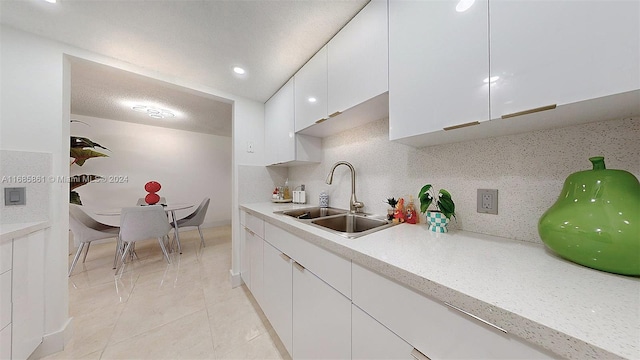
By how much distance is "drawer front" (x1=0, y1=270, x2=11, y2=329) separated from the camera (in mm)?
915

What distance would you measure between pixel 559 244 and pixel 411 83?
73cm

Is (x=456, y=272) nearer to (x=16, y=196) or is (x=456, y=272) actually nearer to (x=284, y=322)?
(x=284, y=322)

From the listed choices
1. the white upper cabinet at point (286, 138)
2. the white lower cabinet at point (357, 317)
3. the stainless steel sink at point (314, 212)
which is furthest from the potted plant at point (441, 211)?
the white upper cabinet at point (286, 138)

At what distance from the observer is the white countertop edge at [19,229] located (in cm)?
94

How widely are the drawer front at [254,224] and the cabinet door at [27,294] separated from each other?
1.19 metres

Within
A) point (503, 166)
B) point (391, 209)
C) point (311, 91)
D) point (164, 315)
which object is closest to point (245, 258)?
point (164, 315)

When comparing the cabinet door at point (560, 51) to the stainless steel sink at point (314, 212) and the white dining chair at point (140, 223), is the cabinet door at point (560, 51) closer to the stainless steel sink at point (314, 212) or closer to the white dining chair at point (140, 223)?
the stainless steel sink at point (314, 212)

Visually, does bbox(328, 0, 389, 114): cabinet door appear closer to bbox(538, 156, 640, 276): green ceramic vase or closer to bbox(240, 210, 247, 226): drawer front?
bbox(538, 156, 640, 276): green ceramic vase

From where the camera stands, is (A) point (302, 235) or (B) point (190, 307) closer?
(A) point (302, 235)

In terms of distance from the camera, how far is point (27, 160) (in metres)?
1.15

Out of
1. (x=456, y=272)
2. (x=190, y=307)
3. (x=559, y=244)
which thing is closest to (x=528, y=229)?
(x=559, y=244)

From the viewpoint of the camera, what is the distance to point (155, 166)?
3.66 metres

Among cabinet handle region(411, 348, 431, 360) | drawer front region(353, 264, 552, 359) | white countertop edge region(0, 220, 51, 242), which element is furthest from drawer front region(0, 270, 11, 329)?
cabinet handle region(411, 348, 431, 360)

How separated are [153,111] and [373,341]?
3.70 metres
